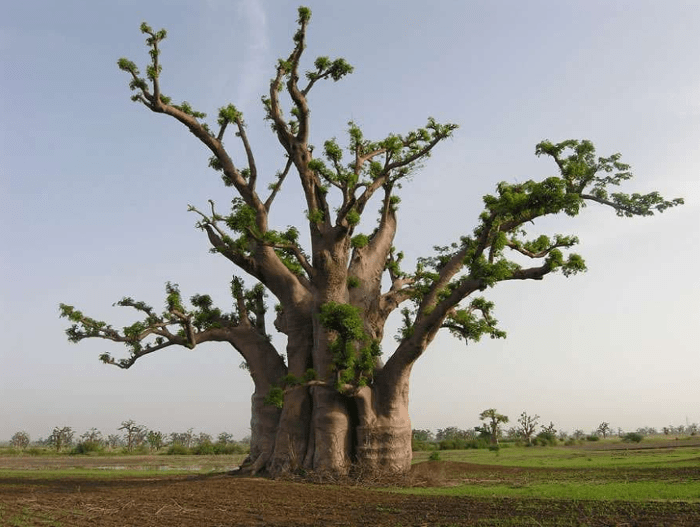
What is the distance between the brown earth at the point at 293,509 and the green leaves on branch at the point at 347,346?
352 centimetres

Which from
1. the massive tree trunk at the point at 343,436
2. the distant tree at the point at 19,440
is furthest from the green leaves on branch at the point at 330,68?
the distant tree at the point at 19,440

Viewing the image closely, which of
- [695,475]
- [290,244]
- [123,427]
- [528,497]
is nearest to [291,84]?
[290,244]

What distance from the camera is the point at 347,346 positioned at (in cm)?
1652

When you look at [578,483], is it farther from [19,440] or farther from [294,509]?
[19,440]

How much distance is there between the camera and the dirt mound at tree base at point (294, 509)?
28.6ft

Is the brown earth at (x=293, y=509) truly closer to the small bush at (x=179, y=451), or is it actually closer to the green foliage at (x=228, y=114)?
the green foliage at (x=228, y=114)

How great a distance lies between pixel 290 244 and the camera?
1841 cm

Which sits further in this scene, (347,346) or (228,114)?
(228,114)

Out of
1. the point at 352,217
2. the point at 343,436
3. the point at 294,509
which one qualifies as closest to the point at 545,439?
the point at 343,436

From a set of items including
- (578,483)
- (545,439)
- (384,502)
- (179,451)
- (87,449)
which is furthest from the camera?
(545,439)

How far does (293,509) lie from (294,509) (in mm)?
18

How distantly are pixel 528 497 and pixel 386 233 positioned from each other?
12.2 meters

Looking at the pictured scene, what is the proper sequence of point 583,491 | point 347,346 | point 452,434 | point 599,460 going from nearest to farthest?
point 583,491
point 347,346
point 599,460
point 452,434

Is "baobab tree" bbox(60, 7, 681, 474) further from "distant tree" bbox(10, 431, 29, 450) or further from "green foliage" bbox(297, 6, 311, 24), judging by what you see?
"distant tree" bbox(10, 431, 29, 450)
